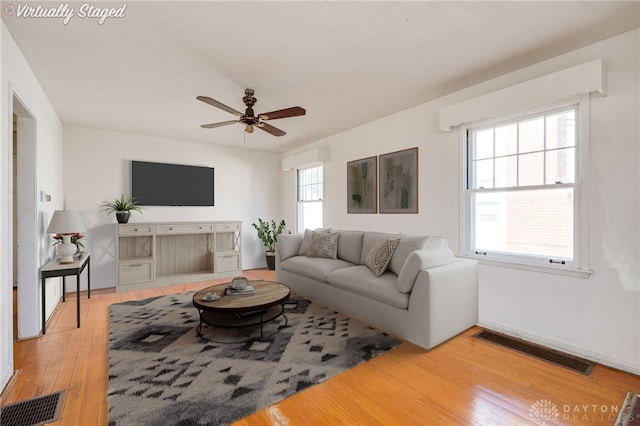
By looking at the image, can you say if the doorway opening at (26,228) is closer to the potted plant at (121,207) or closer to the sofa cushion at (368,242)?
the potted plant at (121,207)

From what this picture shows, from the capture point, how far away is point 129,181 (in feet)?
15.9

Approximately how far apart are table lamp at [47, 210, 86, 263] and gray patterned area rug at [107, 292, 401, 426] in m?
0.81

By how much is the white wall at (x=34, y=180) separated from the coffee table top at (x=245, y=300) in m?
1.25

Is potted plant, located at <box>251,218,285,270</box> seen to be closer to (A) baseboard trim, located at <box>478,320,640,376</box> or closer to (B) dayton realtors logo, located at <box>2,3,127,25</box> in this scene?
(A) baseboard trim, located at <box>478,320,640,376</box>

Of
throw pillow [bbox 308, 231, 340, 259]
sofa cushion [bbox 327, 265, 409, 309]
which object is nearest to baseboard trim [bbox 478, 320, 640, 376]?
sofa cushion [bbox 327, 265, 409, 309]

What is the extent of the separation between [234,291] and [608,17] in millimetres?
3609

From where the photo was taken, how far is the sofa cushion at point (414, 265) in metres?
2.50

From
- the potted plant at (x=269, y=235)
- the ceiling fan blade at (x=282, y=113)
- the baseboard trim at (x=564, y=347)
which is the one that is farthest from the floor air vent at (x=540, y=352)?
the potted plant at (x=269, y=235)

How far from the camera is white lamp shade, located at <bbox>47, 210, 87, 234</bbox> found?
120 inches

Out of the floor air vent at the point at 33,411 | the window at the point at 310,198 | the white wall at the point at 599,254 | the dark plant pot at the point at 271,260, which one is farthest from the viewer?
the dark plant pot at the point at 271,260

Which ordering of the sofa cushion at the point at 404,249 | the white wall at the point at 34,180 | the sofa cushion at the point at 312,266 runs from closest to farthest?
1. the white wall at the point at 34,180
2. the sofa cushion at the point at 404,249
3. the sofa cushion at the point at 312,266

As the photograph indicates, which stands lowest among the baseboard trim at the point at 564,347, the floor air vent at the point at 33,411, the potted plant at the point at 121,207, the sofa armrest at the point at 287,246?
the floor air vent at the point at 33,411

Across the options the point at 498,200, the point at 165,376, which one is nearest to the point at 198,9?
the point at 165,376

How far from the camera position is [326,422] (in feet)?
5.36
